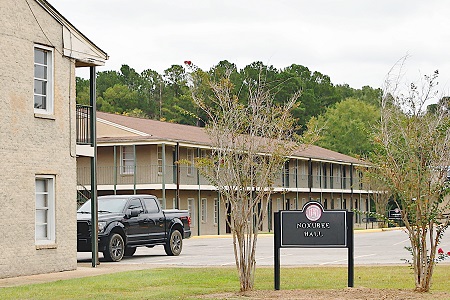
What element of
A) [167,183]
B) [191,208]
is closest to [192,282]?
[167,183]

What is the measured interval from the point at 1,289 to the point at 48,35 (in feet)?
22.3

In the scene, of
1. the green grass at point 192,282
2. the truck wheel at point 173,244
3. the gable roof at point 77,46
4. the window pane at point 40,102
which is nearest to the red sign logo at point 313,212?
the green grass at point 192,282

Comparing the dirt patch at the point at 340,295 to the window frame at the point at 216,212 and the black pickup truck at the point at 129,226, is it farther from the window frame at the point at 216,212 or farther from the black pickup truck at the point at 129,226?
the window frame at the point at 216,212

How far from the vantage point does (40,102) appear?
20.8 meters

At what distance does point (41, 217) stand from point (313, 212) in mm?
8195

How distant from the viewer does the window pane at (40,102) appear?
20.6 meters

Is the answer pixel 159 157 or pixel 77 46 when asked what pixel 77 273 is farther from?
pixel 159 157

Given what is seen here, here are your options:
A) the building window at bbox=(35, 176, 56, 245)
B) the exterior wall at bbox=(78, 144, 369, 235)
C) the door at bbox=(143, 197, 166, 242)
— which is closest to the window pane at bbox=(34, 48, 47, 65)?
the building window at bbox=(35, 176, 56, 245)

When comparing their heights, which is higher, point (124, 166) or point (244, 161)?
point (124, 166)

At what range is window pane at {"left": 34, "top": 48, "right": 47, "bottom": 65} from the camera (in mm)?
20562

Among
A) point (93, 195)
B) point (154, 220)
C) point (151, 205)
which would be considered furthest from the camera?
point (151, 205)

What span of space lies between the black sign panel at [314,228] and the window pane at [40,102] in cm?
807

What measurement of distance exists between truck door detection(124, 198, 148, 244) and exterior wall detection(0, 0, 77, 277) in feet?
12.4

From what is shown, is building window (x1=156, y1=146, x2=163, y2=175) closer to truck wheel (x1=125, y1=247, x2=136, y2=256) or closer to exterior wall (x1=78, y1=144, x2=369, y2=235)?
exterior wall (x1=78, y1=144, x2=369, y2=235)
